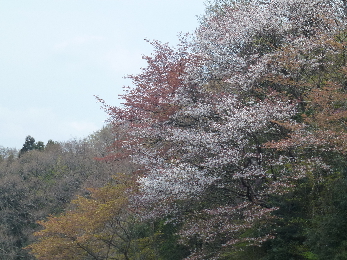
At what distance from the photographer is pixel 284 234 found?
1090cm

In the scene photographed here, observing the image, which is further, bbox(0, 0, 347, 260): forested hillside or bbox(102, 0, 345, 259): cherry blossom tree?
bbox(102, 0, 345, 259): cherry blossom tree

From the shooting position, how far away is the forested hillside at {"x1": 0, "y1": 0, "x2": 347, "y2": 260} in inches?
400

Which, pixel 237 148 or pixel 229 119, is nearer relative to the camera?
pixel 237 148

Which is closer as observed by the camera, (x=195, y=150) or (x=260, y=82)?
(x=195, y=150)

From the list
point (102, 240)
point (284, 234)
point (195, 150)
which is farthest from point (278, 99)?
point (102, 240)

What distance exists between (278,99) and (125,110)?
576cm

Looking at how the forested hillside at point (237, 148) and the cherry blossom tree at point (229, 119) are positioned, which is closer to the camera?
the forested hillside at point (237, 148)

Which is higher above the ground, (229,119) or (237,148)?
(229,119)

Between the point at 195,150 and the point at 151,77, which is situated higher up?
the point at 151,77

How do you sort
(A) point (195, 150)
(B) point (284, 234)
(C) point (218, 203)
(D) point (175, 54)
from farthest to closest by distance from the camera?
(D) point (175, 54) < (C) point (218, 203) < (A) point (195, 150) < (B) point (284, 234)

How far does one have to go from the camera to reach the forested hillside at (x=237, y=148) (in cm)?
1016

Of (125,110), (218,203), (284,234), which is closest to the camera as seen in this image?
(284,234)

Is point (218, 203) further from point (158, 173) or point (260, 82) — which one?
point (260, 82)

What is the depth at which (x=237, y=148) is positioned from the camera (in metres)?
11.0
